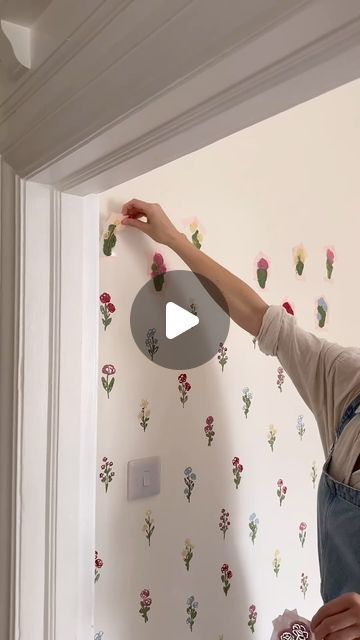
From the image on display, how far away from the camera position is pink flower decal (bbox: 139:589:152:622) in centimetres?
133

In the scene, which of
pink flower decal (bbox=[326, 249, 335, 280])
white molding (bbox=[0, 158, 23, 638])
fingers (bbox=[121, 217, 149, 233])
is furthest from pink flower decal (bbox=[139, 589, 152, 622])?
pink flower decal (bbox=[326, 249, 335, 280])

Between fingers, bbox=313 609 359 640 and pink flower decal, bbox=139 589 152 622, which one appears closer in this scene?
fingers, bbox=313 609 359 640

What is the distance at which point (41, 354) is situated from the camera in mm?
1115

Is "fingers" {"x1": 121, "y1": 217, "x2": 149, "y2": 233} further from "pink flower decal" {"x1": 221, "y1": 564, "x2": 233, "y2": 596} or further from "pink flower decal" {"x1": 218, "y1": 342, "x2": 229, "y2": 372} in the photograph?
"pink flower decal" {"x1": 221, "y1": 564, "x2": 233, "y2": 596}

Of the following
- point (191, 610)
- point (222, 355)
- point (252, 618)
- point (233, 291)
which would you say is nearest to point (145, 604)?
point (191, 610)

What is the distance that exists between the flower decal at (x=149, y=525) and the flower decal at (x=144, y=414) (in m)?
0.19

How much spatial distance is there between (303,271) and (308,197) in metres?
0.21

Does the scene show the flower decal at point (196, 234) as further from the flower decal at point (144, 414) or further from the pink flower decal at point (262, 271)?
the flower decal at point (144, 414)

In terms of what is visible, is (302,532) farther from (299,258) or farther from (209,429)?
(299,258)

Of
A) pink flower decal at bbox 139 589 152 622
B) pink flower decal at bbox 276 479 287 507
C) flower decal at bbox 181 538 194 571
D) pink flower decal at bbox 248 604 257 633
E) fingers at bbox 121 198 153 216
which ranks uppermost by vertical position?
fingers at bbox 121 198 153 216

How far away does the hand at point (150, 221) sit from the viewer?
1.30 m

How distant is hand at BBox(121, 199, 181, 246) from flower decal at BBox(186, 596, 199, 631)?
81cm

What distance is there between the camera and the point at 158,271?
54.1 inches

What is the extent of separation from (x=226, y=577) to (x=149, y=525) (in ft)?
0.92
